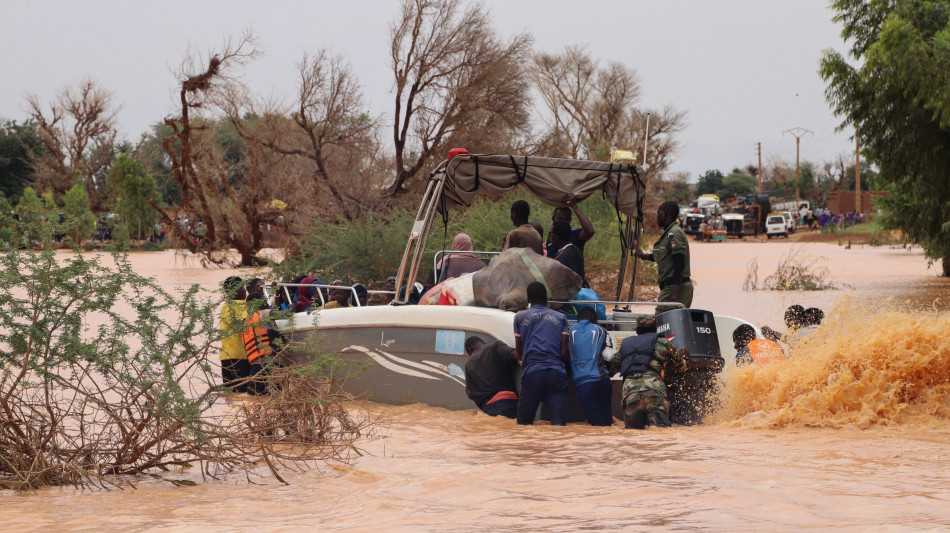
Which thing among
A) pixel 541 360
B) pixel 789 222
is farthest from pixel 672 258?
pixel 789 222

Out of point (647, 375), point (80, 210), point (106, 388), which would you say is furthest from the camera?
point (80, 210)

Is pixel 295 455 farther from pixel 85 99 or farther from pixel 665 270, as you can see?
pixel 85 99

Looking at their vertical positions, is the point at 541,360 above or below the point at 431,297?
below

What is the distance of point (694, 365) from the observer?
7.92 m

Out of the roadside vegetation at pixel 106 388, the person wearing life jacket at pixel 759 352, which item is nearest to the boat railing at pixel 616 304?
the person wearing life jacket at pixel 759 352

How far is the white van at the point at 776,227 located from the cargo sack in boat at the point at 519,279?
Result: 52851 millimetres

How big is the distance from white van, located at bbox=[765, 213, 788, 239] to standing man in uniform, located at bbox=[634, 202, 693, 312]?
51441mm

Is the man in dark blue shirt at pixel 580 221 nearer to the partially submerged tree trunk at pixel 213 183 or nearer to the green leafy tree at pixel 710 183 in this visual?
the partially submerged tree trunk at pixel 213 183

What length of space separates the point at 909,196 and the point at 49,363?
20.6m

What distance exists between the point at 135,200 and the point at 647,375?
4863cm

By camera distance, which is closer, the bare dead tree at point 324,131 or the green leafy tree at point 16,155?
the bare dead tree at point 324,131

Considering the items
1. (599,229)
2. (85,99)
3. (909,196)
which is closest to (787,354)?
(599,229)

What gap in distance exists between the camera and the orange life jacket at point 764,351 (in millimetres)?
8242

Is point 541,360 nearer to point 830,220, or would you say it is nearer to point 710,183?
point 830,220
